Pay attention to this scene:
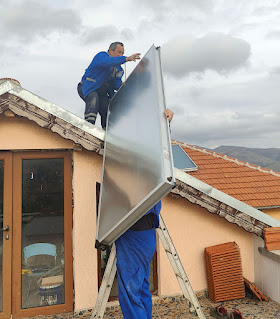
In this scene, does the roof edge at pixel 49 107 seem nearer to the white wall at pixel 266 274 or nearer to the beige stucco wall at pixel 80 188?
the beige stucco wall at pixel 80 188

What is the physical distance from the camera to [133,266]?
103 inches

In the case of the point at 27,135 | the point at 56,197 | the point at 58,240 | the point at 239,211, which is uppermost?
the point at 27,135

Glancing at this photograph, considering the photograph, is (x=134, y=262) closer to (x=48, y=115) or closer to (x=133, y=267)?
(x=133, y=267)

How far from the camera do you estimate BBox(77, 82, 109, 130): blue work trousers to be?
466cm

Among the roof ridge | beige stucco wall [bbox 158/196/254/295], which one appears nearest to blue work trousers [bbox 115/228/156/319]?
beige stucco wall [bbox 158/196/254/295]

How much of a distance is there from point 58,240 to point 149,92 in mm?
2575

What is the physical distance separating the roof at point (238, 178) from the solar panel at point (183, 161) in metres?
0.18

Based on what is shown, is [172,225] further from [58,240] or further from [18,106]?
[18,106]

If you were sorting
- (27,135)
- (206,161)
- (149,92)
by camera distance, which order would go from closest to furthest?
(149,92) → (27,135) → (206,161)

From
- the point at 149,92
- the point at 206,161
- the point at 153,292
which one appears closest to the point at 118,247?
the point at 149,92

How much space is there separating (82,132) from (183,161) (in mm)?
5014

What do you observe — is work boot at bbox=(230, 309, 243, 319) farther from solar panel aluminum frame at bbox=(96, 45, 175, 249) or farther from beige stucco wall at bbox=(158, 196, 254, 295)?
solar panel aluminum frame at bbox=(96, 45, 175, 249)

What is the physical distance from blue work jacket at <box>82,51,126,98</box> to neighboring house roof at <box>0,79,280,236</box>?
3.85 ft

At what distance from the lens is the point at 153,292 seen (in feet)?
14.1
